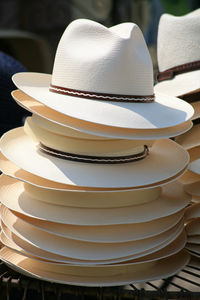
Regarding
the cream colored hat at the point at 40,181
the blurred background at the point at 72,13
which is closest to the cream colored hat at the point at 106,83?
the cream colored hat at the point at 40,181

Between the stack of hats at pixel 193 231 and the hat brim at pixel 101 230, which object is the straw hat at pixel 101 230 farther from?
the stack of hats at pixel 193 231

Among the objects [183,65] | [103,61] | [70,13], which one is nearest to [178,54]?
[183,65]

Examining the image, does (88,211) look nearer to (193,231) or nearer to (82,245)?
(82,245)

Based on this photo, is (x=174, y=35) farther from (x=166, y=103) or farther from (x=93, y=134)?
(x=93, y=134)

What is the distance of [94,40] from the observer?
0.84 meters

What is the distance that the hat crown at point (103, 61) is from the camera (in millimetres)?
797

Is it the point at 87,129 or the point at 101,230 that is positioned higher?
the point at 87,129

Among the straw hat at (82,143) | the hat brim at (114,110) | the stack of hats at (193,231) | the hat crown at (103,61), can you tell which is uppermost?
the hat crown at (103,61)

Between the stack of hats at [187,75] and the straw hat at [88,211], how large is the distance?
0.29 feet

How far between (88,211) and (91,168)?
8 centimetres

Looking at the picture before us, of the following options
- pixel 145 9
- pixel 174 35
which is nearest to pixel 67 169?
pixel 174 35

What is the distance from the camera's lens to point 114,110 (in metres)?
0.78

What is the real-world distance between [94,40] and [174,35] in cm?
31

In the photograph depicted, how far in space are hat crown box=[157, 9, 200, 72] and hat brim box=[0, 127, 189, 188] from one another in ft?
0.85
